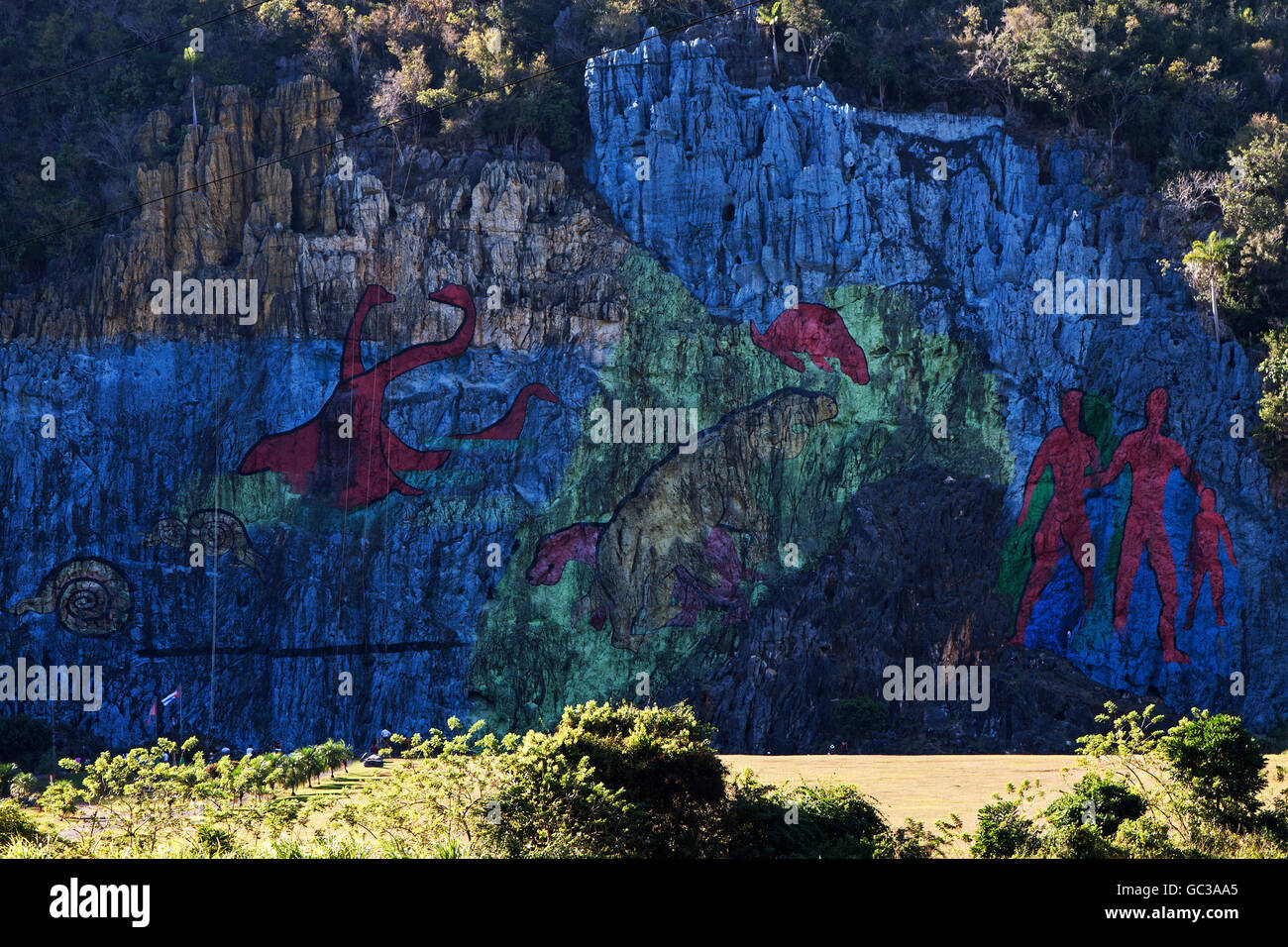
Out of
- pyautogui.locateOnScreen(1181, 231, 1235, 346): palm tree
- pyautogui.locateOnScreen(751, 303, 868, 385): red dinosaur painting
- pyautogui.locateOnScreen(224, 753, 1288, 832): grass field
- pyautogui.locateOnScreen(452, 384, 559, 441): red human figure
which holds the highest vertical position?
pyautogui.locateOnScreen(1181, 231, 1235, 346): palm tree

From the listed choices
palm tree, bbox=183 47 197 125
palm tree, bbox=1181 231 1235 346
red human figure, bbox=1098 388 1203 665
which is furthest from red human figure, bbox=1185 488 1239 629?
palm tree, bbox=183 47 197 125

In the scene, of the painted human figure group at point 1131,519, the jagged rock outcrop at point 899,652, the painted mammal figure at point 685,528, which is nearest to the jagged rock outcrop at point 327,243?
the painted mammal figure at point 685,528

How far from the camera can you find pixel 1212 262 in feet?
91.8

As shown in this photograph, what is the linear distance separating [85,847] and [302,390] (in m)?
17.1

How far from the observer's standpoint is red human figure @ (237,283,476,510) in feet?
92.7

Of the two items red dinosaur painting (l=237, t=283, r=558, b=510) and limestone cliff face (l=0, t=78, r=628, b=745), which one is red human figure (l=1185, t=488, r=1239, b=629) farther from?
red dinosaur painting (l=237, t=283, r=558, b=510)

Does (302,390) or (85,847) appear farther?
(302,390)

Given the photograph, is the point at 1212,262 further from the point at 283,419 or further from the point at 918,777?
the point at 283,419

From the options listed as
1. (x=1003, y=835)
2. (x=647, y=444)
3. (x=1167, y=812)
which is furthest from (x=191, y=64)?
(x=1167, y=812)

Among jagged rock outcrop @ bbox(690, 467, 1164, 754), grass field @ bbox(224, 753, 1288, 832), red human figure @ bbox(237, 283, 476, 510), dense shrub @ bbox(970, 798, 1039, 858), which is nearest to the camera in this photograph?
dense shrub @ bbox(970, 798, 1039, 858)

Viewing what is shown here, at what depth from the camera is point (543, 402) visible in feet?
93.6

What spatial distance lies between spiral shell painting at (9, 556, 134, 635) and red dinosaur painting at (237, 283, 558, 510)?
3.55 m

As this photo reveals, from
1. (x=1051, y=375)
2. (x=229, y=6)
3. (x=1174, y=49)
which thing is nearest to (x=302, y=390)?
(x=229, y=6)
